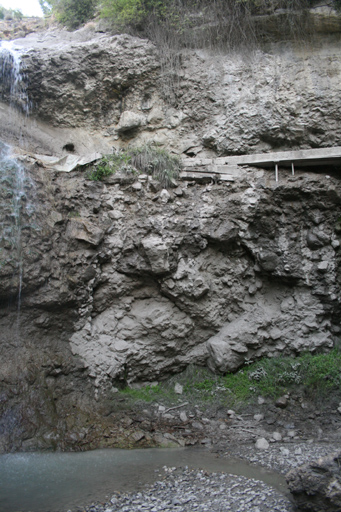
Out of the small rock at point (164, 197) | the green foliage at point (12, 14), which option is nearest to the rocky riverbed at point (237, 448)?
the small rock at point (164, 197)

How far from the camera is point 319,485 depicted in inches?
143

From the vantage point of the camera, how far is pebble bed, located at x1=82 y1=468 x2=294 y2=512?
12.5 ft

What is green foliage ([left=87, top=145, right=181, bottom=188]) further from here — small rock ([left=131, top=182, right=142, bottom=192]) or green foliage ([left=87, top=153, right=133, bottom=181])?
small rock ([left=131, top=182, right=142, bottom=192])

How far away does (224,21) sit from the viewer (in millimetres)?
8516

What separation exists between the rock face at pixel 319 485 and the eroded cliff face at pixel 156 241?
10.4 feet

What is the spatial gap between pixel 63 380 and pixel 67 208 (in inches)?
121

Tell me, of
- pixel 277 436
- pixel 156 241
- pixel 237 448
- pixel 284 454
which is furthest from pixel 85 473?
pixel 156 241

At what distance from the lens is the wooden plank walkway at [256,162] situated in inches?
287

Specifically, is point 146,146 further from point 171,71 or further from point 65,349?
point 65,349

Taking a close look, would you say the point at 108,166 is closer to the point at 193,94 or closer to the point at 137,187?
the point at 137,187

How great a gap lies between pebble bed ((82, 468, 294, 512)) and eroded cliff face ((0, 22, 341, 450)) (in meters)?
1.86

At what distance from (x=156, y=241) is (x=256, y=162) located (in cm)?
270

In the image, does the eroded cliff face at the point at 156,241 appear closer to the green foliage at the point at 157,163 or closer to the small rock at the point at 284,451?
the green foliage at the point at 157,163

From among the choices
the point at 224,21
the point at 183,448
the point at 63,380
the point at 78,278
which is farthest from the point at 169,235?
the point at 224,21
